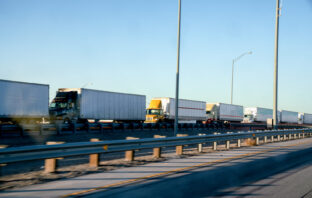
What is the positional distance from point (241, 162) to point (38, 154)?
22.2 feet

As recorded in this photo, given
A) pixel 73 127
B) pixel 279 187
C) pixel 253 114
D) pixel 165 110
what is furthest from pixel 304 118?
pixel 279 187

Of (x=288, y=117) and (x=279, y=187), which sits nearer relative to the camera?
(x=279, y=187)

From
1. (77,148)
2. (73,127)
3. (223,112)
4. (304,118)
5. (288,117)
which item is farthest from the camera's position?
(304,118)

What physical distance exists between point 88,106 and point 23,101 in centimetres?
638

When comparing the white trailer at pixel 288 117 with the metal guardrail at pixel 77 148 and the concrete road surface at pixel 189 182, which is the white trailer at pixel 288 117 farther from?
the concrete road surface at pixel 189 182

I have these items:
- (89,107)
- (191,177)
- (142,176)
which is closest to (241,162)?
(191,177)

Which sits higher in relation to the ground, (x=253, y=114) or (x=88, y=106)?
(x=88, y=106)

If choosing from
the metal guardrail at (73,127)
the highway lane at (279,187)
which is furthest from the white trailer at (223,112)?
the highway lane at (279,187)

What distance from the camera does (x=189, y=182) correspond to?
7.71m

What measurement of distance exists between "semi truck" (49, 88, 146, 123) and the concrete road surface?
70.4ft

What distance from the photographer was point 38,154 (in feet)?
24.9

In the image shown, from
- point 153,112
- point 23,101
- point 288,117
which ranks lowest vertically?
point 288,117

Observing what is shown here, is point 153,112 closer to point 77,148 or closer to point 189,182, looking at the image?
point 77,148

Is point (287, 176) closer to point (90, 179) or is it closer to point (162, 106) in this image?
point (90, 179)
